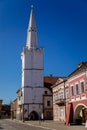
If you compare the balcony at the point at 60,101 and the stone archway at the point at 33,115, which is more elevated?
the balcony at the point at 60,101

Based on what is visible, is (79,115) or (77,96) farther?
Answer: (79,115)

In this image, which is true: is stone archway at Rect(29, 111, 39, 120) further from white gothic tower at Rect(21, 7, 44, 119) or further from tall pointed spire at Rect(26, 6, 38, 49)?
tall pointed spire at Rect(26, 6, 38, 49)

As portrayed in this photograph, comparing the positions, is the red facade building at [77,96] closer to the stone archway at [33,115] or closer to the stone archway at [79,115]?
the stone archway at [79,115]

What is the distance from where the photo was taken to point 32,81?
289ft

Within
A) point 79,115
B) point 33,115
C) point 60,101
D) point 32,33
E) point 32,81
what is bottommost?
point 79,115

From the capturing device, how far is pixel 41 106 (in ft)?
286

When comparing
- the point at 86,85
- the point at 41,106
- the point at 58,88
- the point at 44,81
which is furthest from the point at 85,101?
the point at 44,81

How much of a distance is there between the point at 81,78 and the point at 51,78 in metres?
51.9

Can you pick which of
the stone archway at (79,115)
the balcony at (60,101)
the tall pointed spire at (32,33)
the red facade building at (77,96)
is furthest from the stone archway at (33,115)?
the stone archway at (79,115)

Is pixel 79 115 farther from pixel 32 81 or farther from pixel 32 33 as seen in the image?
pixel 32 33

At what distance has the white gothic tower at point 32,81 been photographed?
86.3m

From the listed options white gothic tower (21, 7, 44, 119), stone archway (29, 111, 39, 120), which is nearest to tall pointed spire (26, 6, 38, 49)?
white gothic tower (21, 7, 44, 119)

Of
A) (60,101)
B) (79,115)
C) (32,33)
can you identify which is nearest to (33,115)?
(32,33)

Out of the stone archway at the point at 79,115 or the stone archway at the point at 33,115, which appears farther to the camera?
the stone archway at the point at 33,115
